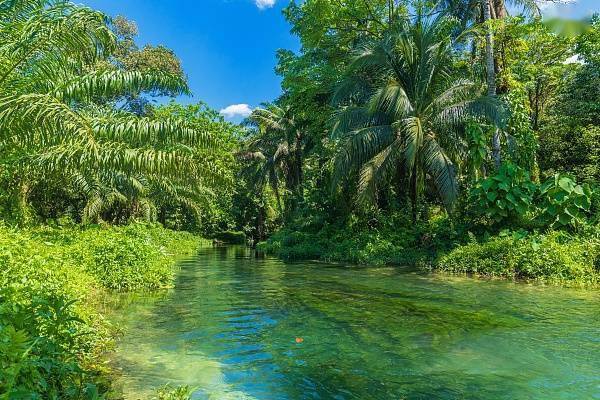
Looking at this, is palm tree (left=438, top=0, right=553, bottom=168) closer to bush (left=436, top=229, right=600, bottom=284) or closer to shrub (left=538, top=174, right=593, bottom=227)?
shrub (left=538, top=174, right=593, bottom=227)

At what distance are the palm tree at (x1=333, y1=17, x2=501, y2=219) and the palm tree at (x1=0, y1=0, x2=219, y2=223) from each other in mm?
8693

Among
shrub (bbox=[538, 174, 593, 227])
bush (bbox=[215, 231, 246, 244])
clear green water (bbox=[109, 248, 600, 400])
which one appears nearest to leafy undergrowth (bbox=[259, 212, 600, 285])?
shrub (bbox=[538, 174, 593, 227])

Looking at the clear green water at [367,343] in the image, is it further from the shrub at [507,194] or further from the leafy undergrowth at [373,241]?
the leafy undergrowth at [373,241]

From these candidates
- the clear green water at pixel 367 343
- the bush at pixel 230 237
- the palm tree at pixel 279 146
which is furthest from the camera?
the bush at pixel 230 237

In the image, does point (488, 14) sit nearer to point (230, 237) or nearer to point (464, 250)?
point (464, 250)

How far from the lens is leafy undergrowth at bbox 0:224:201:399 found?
3058 millimetres

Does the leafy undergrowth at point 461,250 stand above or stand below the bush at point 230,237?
below

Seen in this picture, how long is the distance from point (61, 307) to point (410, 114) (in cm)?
1536

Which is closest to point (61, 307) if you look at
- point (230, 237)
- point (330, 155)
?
point (330, 155)

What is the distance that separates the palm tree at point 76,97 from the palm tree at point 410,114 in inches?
342

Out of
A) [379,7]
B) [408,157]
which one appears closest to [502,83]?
[408,157]

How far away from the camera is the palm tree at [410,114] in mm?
16281

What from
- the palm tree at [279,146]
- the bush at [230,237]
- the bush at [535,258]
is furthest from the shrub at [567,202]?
the bush at [230,237]

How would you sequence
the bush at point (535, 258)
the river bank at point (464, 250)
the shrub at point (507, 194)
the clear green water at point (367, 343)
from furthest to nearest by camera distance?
the shrub at point (507, 194)
the river bank at point (464, 250)
the bush at point (535, 258)
the clear green water at point (367, 343)
